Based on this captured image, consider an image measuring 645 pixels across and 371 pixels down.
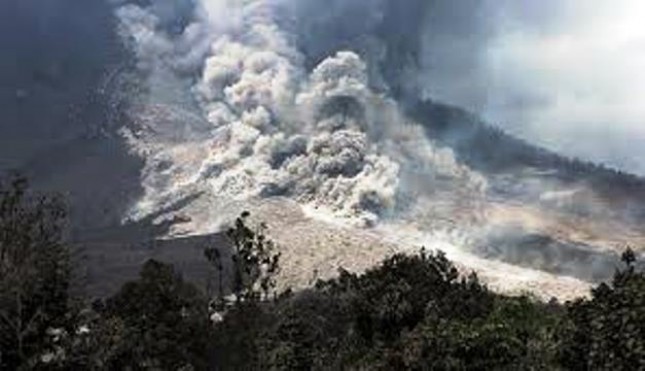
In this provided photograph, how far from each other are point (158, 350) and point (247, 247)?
40.1m

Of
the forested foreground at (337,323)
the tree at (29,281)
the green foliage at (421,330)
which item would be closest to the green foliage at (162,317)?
the forested foreground at (337,323)

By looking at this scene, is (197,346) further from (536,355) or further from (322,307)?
(536,355)

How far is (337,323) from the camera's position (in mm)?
80188

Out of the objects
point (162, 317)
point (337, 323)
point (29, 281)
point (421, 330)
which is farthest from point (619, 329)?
point (337, 323)

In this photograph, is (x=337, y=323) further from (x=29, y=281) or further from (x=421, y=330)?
(x=421, y=330)

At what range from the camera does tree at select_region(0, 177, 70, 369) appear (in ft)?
172

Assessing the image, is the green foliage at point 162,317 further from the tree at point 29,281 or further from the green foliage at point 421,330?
the tree at point 29,281

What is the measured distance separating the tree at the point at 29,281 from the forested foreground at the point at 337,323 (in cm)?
6

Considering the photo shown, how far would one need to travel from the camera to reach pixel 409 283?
5759cm

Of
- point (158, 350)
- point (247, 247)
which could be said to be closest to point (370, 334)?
point (158, 350)

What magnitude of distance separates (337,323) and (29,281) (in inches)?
1226

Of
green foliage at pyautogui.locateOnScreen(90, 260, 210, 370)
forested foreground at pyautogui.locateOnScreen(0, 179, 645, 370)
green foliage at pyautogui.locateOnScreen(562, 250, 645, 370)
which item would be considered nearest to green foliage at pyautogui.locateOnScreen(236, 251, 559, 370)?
forested foreground at pyautogui.locateOnScreen(0, 179, 645, 370)

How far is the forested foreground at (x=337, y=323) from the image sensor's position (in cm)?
3531

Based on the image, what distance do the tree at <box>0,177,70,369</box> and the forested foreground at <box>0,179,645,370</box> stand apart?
2.4 inches
